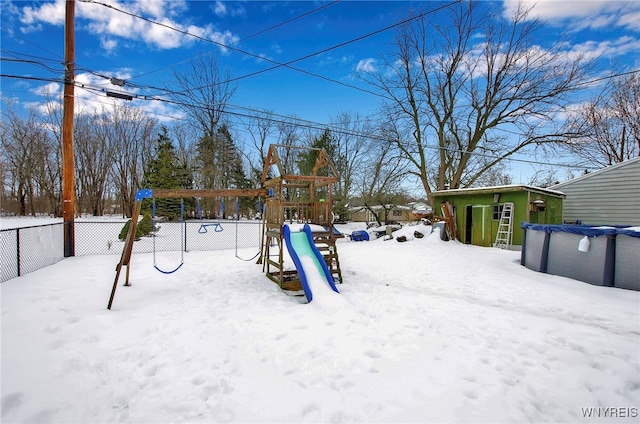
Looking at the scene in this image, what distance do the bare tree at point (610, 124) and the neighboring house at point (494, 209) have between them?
7293 mm

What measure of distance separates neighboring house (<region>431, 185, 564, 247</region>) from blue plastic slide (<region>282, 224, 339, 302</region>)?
9.43 m

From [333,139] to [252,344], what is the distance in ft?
85.2

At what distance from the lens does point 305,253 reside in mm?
5742

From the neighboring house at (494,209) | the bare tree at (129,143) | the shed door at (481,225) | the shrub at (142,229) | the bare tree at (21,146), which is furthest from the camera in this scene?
the bare tree at (129,143)

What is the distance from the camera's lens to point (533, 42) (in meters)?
16.4

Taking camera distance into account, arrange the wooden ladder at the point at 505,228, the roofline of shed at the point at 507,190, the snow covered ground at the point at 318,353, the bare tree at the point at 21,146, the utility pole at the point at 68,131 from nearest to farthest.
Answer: the snow covered ground at the point at 318,353 < the utility pole at the point at 68,131 < the roofline of shed at the point at 507,190 < the wooden ladder at the point at 505,228 < the bare tree at the point at 21,146

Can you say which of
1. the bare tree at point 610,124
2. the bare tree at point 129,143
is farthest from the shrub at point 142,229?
the bare tree at point 610,124

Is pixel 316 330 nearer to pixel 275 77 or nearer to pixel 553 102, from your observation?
pixel 275 77

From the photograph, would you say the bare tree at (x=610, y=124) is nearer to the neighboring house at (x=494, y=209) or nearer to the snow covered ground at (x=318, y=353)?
the neighboring house at (x=494, y=209)

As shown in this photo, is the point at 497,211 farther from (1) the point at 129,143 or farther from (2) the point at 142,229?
(1) the point at 129,143

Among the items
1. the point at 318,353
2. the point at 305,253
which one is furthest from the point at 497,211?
the point at 318,353

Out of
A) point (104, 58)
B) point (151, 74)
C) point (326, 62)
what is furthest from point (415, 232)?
point (104, 58)

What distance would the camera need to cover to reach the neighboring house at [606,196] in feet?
36.3

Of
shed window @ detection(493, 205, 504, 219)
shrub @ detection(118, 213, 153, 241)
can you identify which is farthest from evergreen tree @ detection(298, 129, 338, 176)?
shed window @ detection(493, 205, 504, 219)
